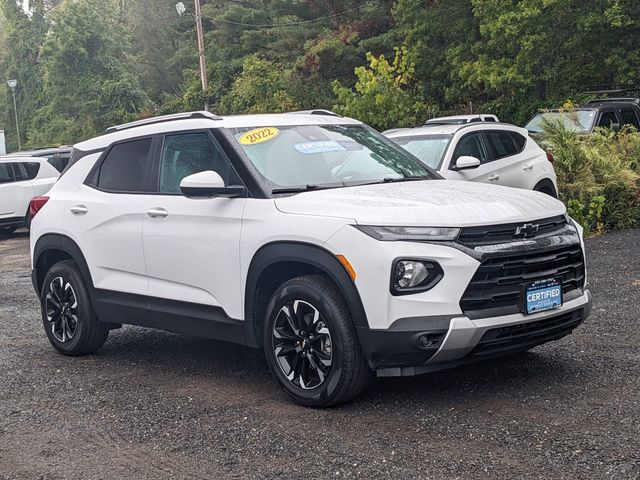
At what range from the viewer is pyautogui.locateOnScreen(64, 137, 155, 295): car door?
689 cm

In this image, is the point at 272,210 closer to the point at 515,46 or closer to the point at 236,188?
the point at 236,188

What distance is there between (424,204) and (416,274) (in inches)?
19.0

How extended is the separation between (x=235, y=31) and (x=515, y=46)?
98.5ft

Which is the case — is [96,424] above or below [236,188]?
below

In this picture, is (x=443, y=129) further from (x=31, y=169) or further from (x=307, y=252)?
(x=31, y=169)

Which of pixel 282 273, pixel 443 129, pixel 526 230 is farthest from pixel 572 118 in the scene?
pixel 282 273

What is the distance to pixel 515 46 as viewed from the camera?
89.5 feet

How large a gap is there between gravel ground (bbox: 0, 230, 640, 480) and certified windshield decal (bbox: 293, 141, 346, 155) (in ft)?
5.28

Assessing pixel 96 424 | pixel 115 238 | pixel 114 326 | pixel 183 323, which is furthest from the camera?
pixel 114 326

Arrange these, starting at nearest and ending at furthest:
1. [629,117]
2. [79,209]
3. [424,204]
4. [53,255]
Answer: [424,204]
[79,209]
[53,255]
[629,117]

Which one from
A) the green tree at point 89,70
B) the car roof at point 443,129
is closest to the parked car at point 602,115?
the car roof at point 443,129

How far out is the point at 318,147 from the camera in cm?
650

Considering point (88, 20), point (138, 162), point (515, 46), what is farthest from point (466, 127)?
point (88, 20)

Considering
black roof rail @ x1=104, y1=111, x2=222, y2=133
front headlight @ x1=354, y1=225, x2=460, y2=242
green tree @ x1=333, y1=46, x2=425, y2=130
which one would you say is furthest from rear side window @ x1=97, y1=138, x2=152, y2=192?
green tree @ x1=333, y1=46, x2=425, y2=130
